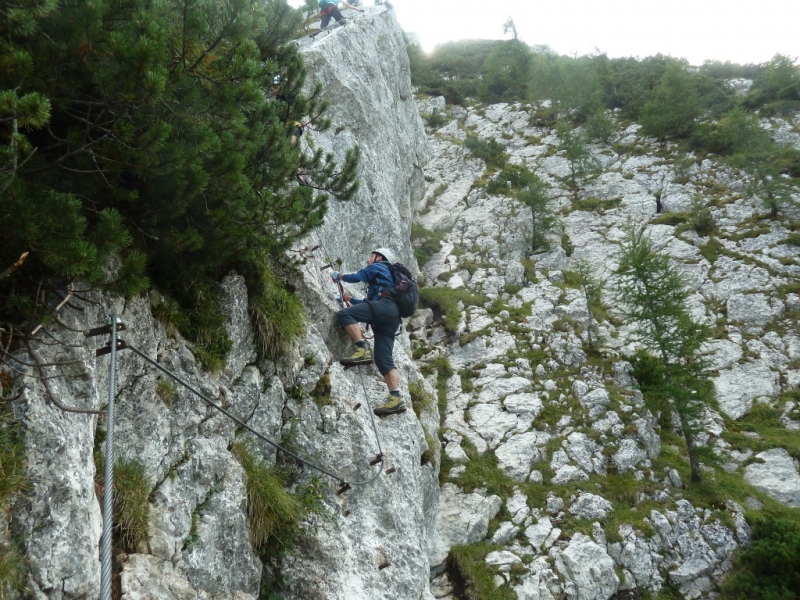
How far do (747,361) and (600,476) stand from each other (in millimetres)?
9648

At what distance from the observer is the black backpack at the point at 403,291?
30.1ft

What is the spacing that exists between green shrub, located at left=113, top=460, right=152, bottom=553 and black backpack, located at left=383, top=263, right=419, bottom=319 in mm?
5308

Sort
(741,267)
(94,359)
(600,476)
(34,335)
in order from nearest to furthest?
(34,335) < (94,359) < (600,476) < (741,267)

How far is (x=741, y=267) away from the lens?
939 inches

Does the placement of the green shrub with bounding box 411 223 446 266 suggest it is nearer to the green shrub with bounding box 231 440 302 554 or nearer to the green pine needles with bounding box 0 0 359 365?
the green pine needles with bounding box 0 0 359 365

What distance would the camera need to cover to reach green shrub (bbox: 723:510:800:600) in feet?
38.4

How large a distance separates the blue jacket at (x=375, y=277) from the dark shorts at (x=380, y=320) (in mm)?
260

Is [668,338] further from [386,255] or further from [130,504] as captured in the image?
[130,504]

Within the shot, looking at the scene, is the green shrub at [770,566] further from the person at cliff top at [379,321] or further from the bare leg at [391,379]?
the bare leg at [391,379]

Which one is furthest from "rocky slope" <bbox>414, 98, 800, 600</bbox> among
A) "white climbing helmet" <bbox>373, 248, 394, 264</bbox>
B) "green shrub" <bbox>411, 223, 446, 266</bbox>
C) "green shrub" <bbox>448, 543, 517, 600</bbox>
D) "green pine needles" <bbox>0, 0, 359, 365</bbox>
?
"green pine needles" <bbox>0, 0, 359, 365</bbox>

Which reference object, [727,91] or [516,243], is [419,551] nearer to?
[516,243]

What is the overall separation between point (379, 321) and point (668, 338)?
508 inches

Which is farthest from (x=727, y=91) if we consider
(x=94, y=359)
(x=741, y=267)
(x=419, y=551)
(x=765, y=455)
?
(x=94, y=359)

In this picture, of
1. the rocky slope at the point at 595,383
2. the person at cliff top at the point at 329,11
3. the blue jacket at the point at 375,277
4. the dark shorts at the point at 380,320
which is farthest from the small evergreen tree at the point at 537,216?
the dark shorts at the point at 380,320
